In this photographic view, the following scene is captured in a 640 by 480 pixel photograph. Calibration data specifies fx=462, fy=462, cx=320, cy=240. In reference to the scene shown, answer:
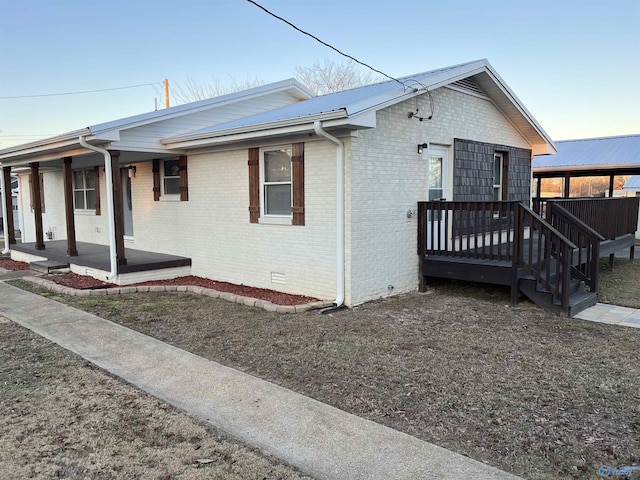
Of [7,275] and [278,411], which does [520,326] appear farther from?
[7,275]

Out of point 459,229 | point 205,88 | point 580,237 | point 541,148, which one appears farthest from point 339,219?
point 205,88

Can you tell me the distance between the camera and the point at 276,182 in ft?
26.3

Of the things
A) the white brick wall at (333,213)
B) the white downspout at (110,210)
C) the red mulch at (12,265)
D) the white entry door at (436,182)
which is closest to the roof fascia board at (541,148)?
the white brick wall at (333,213)

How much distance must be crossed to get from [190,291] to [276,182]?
8.47 feet

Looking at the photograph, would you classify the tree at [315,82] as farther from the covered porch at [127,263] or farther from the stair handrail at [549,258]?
the stair handrail at [549,258]

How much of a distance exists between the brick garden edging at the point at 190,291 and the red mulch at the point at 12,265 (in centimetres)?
267

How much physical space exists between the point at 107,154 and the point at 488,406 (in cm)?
774

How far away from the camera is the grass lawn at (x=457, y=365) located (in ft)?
10.6

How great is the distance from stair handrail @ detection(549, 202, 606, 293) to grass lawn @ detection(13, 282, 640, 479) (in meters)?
1.27

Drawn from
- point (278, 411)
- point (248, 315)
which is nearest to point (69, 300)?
point (248, 315)

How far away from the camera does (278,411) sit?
145 inches

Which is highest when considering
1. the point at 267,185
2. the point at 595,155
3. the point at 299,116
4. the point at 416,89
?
the point at 416,89

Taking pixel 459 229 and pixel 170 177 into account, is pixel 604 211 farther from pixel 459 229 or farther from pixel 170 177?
pixel 170 177

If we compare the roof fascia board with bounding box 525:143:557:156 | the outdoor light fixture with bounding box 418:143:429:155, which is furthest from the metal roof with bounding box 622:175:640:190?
the outdoor light fixture with bounding box 418:143:429:155
